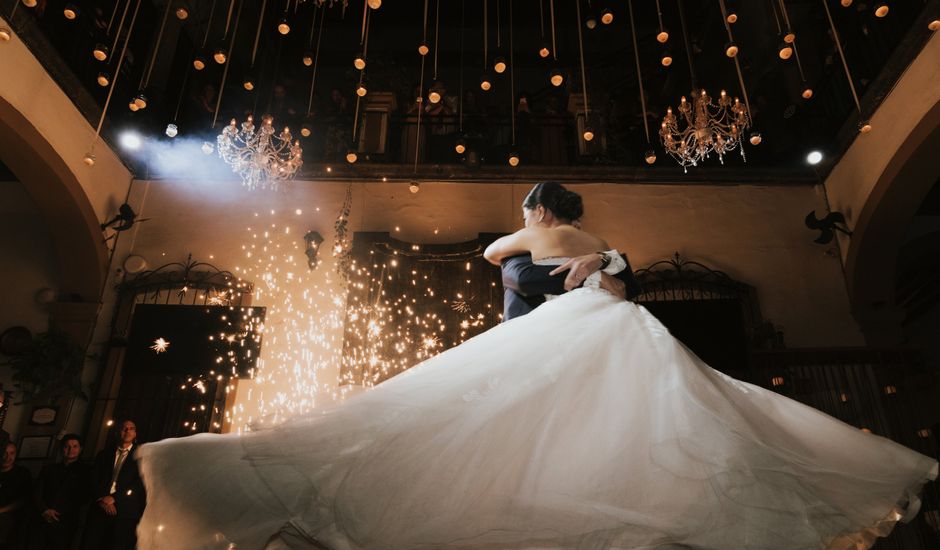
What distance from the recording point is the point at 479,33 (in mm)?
10656

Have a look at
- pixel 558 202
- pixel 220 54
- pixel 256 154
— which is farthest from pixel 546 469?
pixel 256 154

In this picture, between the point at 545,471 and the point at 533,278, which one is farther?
the point at 533,278

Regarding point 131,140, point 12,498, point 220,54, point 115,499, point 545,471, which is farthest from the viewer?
point 131,140

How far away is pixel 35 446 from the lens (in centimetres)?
582

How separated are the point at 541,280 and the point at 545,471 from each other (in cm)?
114

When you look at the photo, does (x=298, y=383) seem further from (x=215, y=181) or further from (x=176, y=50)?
(x=176, y=50)

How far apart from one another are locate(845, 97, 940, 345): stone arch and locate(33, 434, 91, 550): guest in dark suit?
7.97 meters

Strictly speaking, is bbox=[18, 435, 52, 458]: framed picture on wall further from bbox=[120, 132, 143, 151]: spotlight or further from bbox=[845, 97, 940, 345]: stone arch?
bbox=[845, 97, 940, 345]: stone arch

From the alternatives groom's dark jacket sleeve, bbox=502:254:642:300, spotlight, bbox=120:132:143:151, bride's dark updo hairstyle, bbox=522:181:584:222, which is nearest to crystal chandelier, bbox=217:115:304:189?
spotlight, bbox=120:132:143:151

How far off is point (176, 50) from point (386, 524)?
8.27 meters

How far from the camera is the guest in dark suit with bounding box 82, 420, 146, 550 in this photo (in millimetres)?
4621

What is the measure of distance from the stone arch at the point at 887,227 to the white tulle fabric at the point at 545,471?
4.90m

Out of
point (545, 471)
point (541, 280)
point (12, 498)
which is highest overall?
point (541, 280)

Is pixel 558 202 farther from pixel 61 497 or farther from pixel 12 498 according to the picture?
pixel 12 498
